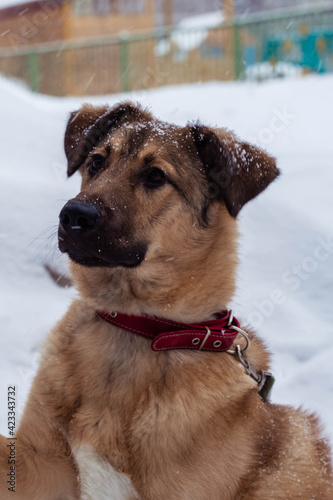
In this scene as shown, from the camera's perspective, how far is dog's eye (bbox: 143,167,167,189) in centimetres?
301

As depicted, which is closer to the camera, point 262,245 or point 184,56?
point 262,245

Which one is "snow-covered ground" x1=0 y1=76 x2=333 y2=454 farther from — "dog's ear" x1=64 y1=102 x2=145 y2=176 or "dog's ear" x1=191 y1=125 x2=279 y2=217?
"dog's ear" x1=64 y1=102 x2=145 y2=176

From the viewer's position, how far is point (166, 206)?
2980mm

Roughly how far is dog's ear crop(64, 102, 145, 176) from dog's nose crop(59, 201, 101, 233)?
93 cm

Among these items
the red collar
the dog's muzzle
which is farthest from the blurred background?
the dog's muzzle

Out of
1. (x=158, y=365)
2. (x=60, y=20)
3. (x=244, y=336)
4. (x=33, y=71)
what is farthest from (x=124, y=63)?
(x=158, y=365)

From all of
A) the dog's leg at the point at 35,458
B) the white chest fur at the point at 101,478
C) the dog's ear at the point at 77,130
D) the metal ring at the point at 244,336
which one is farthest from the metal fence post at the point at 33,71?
the white chest fur at the point at 101,478

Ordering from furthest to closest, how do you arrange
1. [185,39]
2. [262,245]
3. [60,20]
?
[60,20], [185,39], [262,245]

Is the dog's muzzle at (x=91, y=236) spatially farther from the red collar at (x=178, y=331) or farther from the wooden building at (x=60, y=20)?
the wooden building at (x=60, y=20)

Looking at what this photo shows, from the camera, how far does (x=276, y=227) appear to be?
611 cm

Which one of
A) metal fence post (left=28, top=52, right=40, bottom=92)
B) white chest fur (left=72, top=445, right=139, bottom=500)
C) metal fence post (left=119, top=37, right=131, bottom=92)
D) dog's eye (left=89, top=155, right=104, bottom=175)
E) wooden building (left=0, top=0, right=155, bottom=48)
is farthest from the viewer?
wooden building (left=0, top=0, right=155, bottom=48)

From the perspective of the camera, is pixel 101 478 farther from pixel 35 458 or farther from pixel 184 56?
pixel 184 56

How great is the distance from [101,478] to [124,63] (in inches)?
568

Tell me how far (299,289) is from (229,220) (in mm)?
2597
